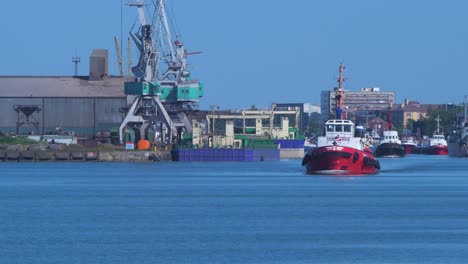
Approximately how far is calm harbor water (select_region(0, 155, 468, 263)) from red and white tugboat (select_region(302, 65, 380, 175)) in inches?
41.7

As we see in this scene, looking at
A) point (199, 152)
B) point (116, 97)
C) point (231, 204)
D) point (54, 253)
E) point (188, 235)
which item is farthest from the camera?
point (116, 97)

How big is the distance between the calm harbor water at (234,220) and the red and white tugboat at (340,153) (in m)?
1.06

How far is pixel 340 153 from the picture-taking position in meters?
86.2

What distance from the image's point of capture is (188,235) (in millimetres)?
48688

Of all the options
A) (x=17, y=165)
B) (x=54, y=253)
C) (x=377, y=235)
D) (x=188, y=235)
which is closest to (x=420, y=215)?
(x=377, y=235)

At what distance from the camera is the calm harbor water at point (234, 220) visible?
43281 millimetres

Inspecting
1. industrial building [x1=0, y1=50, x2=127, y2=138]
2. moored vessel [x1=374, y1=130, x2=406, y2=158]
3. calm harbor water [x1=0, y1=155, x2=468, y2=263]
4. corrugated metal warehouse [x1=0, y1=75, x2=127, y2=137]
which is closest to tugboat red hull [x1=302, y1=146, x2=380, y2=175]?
calm harbor water [x1=0, y1=155, x2=468, y2=263]

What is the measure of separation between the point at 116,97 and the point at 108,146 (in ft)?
52.5

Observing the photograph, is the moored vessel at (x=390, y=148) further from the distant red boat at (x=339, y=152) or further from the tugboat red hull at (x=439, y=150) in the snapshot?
the distant red boat at (x=339, y=152)

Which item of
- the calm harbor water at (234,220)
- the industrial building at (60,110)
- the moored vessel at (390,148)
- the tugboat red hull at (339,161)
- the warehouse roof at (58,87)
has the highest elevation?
the warehouse roof at (58,87)

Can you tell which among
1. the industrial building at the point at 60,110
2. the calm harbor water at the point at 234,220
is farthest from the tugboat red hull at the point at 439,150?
the calm harbor water at the point at 234,220

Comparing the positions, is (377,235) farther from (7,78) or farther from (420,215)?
(7,78)

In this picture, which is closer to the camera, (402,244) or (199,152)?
(402,244)

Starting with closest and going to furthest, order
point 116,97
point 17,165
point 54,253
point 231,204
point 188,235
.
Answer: point 54,253 < point 188,235 < point 231,204 < point 17,165 < point 116,97
